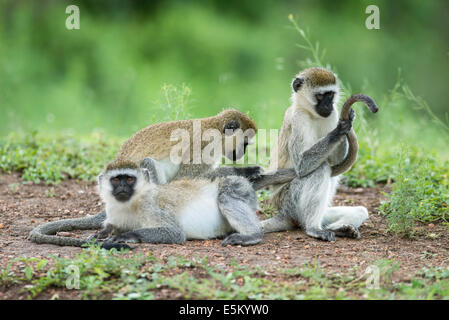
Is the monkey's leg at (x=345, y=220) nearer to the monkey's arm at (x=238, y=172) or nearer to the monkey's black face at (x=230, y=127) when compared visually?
the monkey's arm at (x=238, y=172)

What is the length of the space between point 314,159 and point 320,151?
0.10 metres

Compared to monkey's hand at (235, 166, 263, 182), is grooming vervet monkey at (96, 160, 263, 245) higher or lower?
lower

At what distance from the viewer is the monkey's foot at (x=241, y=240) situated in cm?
557

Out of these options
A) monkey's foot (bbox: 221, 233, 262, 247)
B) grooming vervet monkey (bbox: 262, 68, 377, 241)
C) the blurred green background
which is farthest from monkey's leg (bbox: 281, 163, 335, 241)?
the blurred green background

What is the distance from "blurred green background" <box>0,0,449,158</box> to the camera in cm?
1266

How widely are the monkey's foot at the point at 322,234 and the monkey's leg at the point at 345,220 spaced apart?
14 centimetres

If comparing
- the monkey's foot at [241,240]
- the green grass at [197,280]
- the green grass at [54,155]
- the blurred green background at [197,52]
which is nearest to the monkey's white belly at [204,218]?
the monkey's foot at [241,240]

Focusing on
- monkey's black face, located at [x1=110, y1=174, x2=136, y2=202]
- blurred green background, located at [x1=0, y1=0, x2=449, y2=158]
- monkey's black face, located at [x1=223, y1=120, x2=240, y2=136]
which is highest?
blurred green background, located at [x1=0, y1=0, x2=449, y2=158]

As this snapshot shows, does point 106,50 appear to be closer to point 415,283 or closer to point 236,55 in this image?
point 236,55

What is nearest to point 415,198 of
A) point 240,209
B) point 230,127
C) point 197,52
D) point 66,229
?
point 240,209

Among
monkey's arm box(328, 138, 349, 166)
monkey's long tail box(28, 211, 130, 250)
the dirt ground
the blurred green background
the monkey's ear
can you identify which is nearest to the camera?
the dirt ground

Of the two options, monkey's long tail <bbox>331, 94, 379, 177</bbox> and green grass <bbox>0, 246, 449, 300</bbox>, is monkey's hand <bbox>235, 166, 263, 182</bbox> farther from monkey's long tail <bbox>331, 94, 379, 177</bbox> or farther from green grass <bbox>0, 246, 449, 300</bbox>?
green grass <bbox>0, 246, 449, 300</bbox>

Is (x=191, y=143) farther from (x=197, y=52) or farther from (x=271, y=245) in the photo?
(x=197, y=52)

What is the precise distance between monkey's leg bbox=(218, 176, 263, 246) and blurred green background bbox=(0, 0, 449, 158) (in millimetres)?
5651
